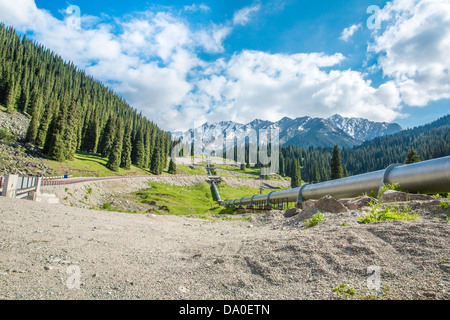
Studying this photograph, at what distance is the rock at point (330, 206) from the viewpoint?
1015cm

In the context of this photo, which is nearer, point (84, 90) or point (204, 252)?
point (204, 252)


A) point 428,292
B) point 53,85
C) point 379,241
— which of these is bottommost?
point 428,292

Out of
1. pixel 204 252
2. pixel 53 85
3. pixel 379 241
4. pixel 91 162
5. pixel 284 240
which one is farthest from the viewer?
pixel 53 85

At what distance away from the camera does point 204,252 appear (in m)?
7.35

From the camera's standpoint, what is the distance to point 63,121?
6438 cm

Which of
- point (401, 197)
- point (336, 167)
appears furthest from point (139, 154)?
point (401, 197)

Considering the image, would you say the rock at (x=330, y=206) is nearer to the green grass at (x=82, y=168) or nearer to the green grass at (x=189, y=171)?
the green grass at (x=82, y=168)

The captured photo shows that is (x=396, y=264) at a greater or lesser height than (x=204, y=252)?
greater

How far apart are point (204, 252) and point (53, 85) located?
540 feet

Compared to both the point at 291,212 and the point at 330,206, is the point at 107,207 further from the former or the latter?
the point at 330,206

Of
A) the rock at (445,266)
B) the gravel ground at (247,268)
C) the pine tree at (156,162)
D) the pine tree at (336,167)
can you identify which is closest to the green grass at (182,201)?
the pine tree at (156,162)
